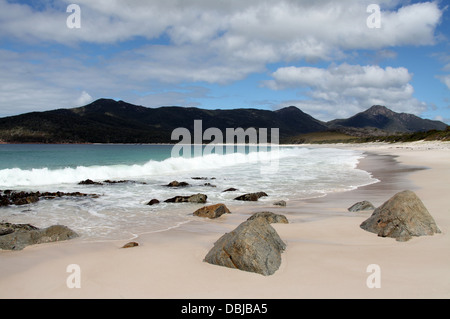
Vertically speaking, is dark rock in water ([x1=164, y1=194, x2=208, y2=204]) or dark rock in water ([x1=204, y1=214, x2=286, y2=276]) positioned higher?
dark rock in water ([x1=204, y1=214, x2=286, y2=276])

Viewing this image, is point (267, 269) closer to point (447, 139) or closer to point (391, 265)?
point (391, 265)

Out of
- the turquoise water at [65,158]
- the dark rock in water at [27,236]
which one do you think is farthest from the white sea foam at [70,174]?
the dark rock in water at [27,236]

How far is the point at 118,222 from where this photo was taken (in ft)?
28.4

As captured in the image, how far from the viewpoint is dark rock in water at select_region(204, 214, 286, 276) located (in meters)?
4.47

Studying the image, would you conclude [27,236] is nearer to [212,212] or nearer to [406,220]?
[212,212]

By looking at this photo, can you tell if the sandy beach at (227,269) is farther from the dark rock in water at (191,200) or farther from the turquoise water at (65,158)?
the turquoise water at (65,158)

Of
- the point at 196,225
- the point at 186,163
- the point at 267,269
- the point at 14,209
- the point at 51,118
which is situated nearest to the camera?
the point at 267,269

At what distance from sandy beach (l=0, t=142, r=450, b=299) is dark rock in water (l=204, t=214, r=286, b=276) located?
0.37 ft

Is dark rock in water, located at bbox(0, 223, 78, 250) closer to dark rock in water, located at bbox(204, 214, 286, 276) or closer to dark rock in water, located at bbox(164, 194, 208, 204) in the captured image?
→ dark rock in water, located at bbox(204, 214, 286, 276)

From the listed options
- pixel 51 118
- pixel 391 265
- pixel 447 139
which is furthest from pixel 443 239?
pixel 51 118

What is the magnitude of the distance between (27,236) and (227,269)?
442 centimetres

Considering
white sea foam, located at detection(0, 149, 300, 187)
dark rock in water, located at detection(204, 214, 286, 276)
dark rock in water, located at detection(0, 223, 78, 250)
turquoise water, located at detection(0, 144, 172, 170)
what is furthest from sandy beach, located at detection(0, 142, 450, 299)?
→ turquoise water, located at detection(0, 144, 172, 170)

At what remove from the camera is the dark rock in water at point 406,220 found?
5.96 metres

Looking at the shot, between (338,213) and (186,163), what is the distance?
78.8 ft
